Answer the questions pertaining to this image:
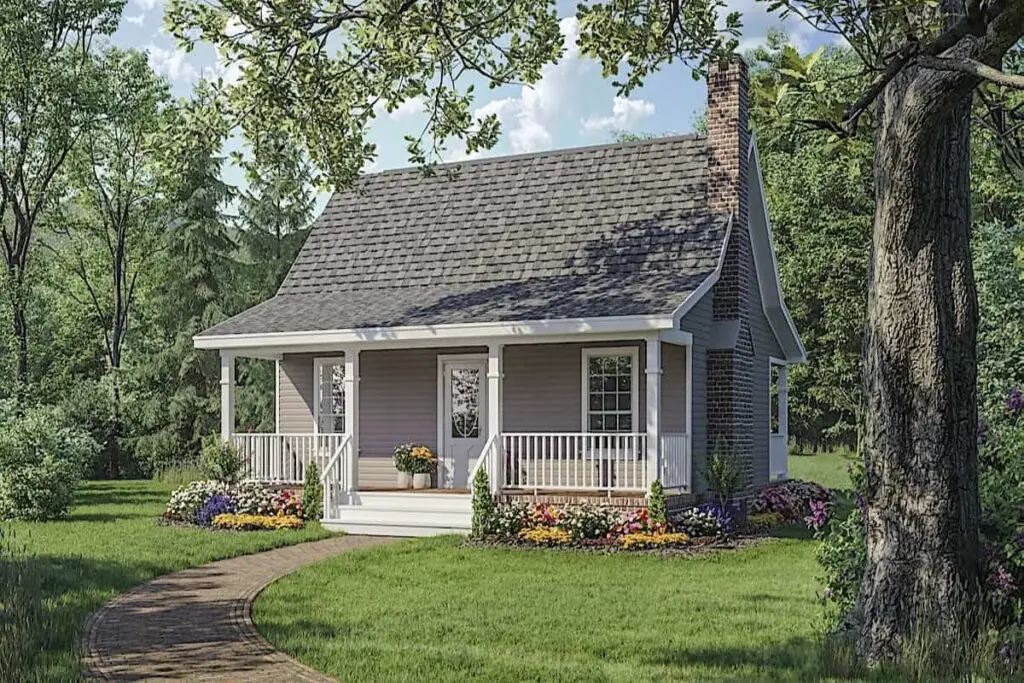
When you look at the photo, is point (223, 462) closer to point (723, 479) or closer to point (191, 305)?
point (723, 479)

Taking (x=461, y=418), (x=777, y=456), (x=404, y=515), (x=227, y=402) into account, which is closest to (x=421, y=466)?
(x=461, y=418)

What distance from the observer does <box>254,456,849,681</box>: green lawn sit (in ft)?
28.2

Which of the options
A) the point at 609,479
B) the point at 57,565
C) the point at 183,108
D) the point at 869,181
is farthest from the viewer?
the point at 869,181

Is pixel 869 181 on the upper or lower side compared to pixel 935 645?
upper

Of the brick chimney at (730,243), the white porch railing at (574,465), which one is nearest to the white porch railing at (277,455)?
the white porch railing at (574,465)

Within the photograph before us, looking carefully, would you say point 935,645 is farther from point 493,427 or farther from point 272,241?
point 272,241

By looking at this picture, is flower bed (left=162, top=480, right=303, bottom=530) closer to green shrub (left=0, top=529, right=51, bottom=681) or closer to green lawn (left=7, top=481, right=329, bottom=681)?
green lawn (left=7, top=481, right=329, bottom=681)

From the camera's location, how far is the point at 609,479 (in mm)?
16359

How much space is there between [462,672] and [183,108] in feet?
31.1

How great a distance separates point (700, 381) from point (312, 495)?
6.73 meters

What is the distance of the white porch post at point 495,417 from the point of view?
17.2m

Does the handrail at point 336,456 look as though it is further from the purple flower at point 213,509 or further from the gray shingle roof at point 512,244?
the gray shingle roof at point 512,244

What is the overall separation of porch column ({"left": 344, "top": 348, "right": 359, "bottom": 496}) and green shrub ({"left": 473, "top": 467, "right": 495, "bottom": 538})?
2944 millimetres

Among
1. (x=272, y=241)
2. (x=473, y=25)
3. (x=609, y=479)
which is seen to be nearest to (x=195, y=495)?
(x=609, y=479)
